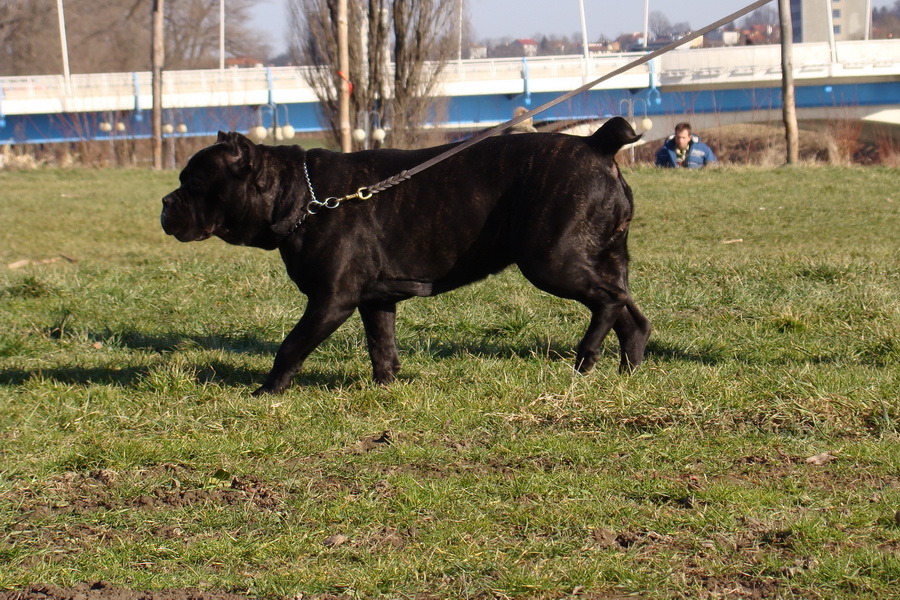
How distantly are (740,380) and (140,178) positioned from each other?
1892 centimetres

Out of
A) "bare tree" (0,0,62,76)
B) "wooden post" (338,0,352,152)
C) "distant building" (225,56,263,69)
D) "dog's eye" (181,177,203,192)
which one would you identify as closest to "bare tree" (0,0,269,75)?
"bare tree" (0,0,62,76)

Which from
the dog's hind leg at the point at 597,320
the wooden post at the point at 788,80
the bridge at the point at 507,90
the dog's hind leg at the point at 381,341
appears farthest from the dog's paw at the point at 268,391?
the bridge at the point at 507,90

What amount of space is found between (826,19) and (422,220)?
42.2 meters

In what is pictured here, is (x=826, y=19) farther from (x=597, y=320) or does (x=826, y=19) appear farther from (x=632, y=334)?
→ (x=597, y=320)

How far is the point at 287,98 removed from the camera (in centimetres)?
3975

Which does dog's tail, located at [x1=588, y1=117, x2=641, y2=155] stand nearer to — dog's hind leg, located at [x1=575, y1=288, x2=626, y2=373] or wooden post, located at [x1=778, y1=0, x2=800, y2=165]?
dog's hind leg, located at [x1=575, y1=288, x2=626, y2=373]

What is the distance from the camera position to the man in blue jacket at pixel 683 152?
1764 centimetres

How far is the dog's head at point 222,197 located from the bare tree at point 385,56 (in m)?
22.1

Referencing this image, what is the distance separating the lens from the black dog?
4914 millimetres

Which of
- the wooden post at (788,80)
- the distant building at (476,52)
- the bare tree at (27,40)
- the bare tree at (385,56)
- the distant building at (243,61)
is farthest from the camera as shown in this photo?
the distant building at (243,61)

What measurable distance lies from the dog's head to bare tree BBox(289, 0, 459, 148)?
22.1 meters

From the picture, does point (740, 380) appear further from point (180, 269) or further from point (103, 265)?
point (103, 265)

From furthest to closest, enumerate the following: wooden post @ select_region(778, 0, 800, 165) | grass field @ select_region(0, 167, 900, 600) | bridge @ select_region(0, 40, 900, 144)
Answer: bridge @ select_region(0, 40, 900, 144), wooden post @ select_region(778, 0, 800, 165), grass field @ select_region(0, 167, 900, 600)

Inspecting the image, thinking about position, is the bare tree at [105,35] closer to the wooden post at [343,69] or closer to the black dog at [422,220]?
the wooden post at [343,69]
